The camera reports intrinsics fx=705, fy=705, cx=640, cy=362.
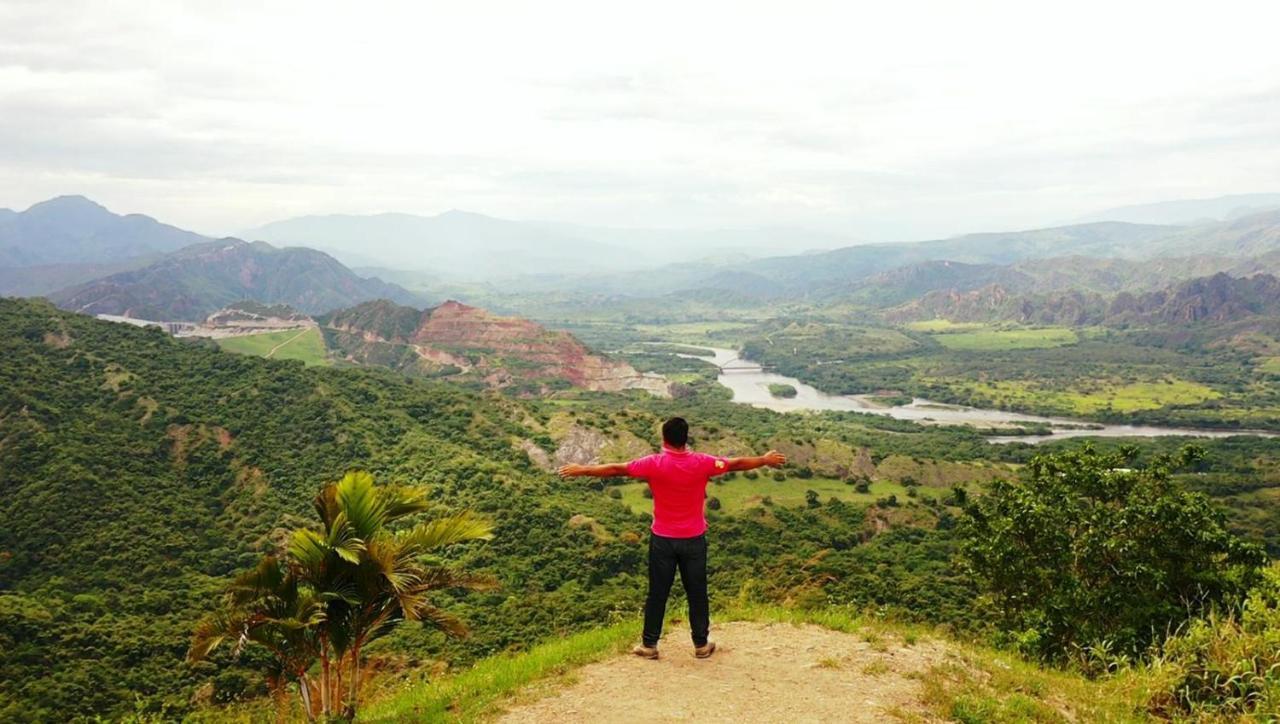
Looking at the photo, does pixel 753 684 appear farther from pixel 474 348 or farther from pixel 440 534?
pixel 474 348

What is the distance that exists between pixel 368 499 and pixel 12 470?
52.7 m

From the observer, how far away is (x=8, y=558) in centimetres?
3938

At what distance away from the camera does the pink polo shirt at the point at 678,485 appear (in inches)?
329

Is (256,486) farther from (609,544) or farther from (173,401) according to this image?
(609,544)

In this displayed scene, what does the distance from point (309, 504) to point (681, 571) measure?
49107 mm

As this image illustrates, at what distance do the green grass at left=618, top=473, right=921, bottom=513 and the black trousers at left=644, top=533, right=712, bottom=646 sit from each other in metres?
44.9

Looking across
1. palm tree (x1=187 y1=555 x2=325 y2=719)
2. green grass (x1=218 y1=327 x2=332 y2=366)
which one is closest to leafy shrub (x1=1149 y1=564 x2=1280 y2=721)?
palm tree (x1=187 y1=555 x2=325 y2=719)

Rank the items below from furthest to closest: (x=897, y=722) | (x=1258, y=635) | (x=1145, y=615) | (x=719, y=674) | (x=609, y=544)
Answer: (x=609, y=544) → (x=1145, y=615) → (x=719, y=674) → (x=1258, y=635) → (x=897, y=722)

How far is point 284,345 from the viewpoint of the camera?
135 meters

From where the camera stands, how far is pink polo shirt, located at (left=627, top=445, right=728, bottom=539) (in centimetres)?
837

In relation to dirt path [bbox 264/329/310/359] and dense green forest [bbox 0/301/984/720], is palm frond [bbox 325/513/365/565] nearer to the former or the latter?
dense green forest [bbox 0/301/984/720]

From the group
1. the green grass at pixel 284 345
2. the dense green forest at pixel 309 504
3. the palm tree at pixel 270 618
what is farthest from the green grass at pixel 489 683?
the green grass at pixel 284 345

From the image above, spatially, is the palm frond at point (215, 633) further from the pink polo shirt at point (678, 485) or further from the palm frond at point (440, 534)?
the pink polo shirt at point (678, 485)

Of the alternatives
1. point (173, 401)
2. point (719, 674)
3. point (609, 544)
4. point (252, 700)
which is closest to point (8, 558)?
point (173, 401)
